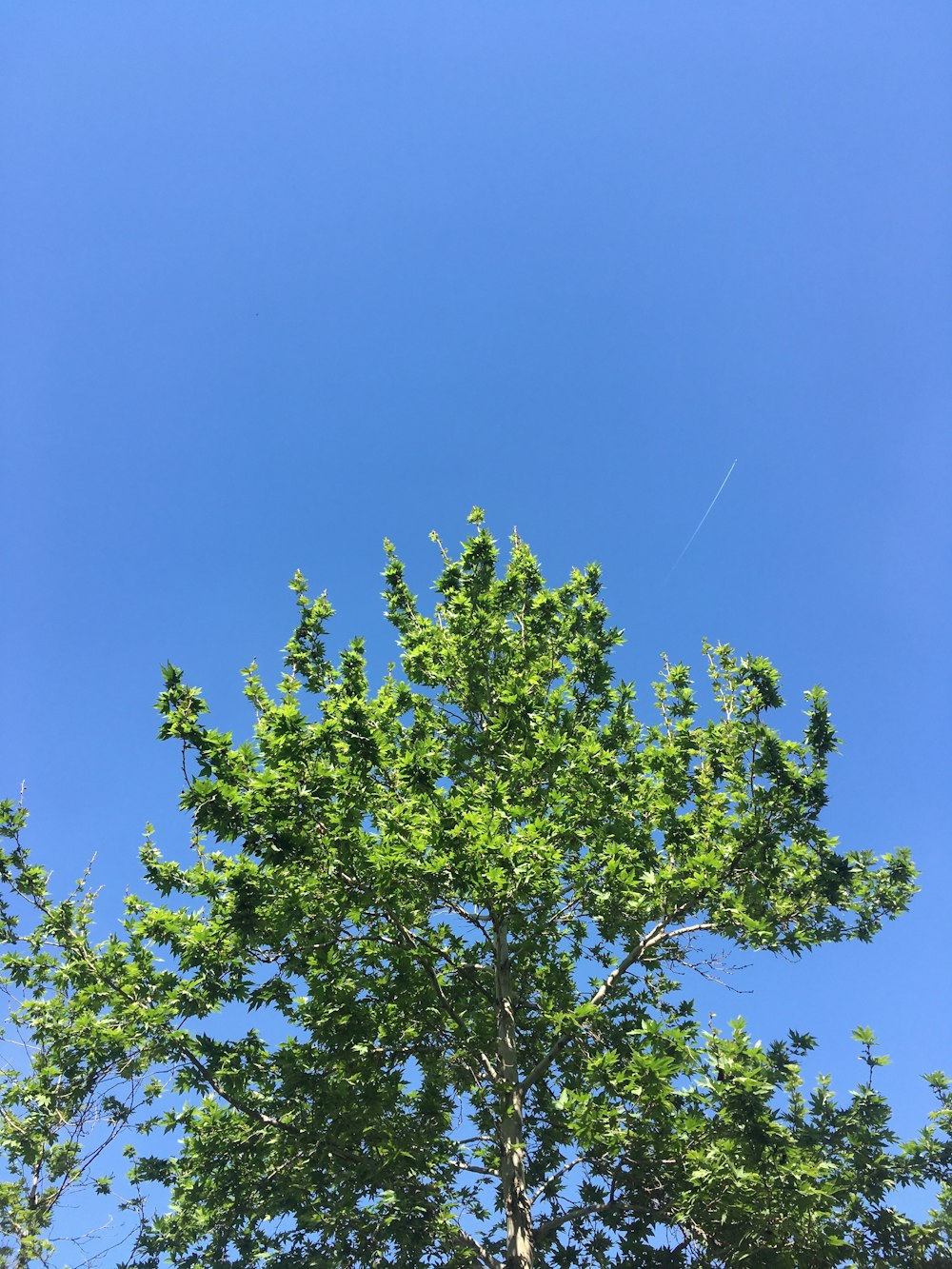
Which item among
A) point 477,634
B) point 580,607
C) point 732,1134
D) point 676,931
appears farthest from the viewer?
point 580,607

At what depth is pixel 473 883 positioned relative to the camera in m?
9.30

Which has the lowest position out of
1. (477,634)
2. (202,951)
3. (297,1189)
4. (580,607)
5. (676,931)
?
(297,1189)

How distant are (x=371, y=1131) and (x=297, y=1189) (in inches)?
49.0

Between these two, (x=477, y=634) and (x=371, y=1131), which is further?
(x=477, y=634)

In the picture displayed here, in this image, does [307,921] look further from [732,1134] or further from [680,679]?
[680,679]

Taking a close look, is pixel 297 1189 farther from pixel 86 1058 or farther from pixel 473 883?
pixel 473 883

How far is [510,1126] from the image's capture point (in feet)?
34.2

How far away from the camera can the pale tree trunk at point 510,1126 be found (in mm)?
9680

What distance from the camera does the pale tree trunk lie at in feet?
31.8

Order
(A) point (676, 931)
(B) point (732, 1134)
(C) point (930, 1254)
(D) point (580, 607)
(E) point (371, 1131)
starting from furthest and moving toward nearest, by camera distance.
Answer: (D) point (580, 607) < (A) point (676, 931) < (E) point (371, 1131) < (C) point (930, 1254) < (B) point (732, 1134)

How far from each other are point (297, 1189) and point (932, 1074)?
8.64 m

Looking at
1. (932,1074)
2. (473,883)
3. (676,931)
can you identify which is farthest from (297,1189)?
(932,1074)

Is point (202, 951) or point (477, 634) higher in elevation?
point (477, 634)

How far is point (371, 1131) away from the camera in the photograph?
945cm
